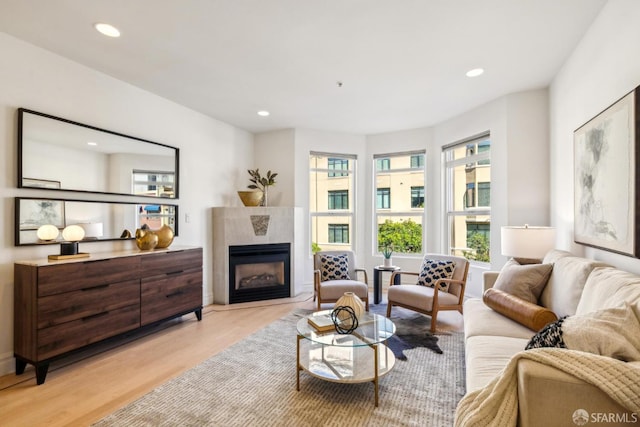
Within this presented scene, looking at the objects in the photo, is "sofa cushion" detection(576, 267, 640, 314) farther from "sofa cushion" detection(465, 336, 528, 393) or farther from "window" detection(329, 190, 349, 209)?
"window" detection(329, 190, 349, 209)

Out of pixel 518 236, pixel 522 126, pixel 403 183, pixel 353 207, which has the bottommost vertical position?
pixel 518 236

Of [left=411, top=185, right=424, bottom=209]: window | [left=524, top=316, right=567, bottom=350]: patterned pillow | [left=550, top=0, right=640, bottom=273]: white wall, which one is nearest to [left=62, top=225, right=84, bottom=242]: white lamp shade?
[left=524, top=316, right=567, bottom=350]: patterned pillow

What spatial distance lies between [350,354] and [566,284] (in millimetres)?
1625

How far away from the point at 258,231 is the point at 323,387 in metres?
2.74

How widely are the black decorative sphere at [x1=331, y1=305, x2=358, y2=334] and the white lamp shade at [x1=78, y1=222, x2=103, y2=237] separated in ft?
7.91

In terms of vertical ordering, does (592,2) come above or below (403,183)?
above

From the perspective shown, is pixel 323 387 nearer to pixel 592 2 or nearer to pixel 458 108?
pixel 592 2

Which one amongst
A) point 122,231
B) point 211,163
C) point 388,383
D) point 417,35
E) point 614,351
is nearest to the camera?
point 614,351

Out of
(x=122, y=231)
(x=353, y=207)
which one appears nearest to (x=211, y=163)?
(x=122, y=231)

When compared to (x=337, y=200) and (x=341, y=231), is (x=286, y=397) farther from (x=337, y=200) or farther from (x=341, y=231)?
(x=337, y=200)

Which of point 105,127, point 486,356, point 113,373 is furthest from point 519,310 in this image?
point 105,127

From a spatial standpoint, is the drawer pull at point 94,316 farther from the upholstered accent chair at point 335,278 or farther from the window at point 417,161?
the window at point 417,161

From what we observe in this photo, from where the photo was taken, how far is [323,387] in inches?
87.1

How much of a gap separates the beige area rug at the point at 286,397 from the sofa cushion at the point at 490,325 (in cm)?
41
